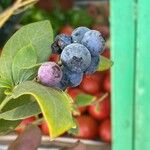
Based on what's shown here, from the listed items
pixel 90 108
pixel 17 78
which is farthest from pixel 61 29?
pixel 17 78

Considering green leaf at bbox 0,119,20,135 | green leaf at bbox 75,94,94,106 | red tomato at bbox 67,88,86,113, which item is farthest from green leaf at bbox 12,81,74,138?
red tomato at bbox 67,88,86,113

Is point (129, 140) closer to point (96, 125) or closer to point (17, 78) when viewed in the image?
point (96, 125)

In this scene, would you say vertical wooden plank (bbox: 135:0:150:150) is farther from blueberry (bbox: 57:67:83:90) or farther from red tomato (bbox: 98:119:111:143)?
blueberry (bbox: 57:67:83:90)

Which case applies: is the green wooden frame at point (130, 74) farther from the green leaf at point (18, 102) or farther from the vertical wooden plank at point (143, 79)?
the green leaf at point (18, 102)

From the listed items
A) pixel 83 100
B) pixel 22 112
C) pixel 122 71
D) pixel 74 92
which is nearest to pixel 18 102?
pixel 22 112

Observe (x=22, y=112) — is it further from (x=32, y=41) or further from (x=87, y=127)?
(x=87, y=127)

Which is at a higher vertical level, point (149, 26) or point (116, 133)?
point (149, 26)
